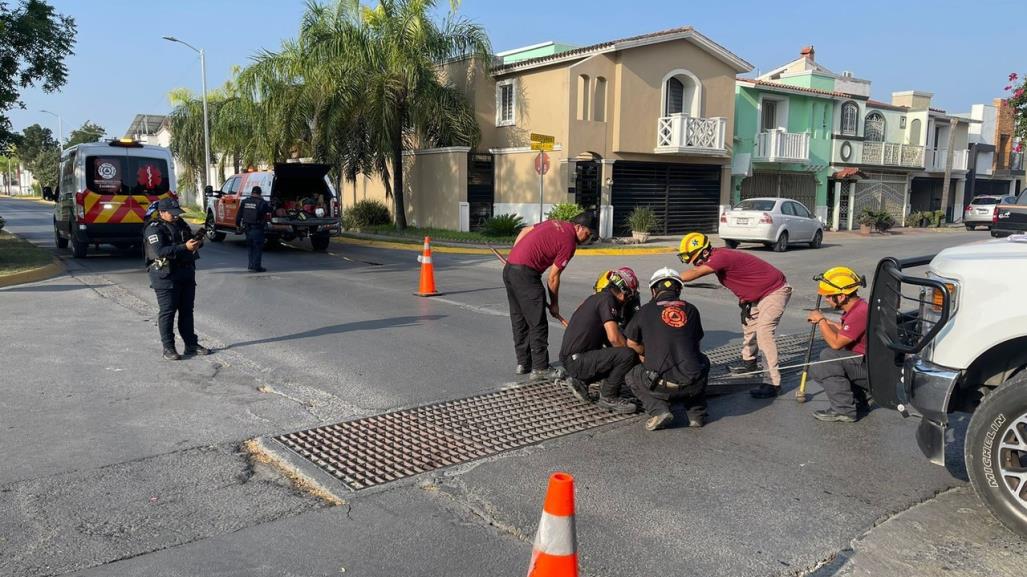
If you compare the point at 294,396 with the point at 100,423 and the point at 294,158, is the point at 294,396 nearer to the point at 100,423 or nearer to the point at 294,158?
the point at 100,423

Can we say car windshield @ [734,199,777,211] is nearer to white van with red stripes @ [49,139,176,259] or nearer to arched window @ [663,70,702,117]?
arched window @ [663,70,702,117]

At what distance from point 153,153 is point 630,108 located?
1366cm

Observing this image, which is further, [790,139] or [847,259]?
[790,139]

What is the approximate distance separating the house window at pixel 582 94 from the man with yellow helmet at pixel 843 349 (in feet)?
57.9

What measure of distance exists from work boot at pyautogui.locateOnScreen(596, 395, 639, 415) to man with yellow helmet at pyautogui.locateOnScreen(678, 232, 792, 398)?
115cm

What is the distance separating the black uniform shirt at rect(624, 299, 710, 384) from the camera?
5281 millimetres

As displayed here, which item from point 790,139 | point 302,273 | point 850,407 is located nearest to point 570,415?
point 850,407

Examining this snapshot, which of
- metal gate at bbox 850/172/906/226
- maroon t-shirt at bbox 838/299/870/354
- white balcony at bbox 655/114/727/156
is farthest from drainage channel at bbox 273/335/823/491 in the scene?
metal gate at bbox 850/172/906/226

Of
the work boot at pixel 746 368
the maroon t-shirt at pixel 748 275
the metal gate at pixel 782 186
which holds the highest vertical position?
the metal gate at pixel 782 186

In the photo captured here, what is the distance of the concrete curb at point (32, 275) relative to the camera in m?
11.9

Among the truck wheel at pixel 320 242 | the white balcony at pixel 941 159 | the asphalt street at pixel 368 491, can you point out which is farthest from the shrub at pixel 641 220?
the white balcony at pixel 941 159

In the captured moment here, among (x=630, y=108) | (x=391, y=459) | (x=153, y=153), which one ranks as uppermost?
(x=630, y=108)

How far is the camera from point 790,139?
28734 millimetres

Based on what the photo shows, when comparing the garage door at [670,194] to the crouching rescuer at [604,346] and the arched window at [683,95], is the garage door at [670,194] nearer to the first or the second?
the arched window at [683,95]
